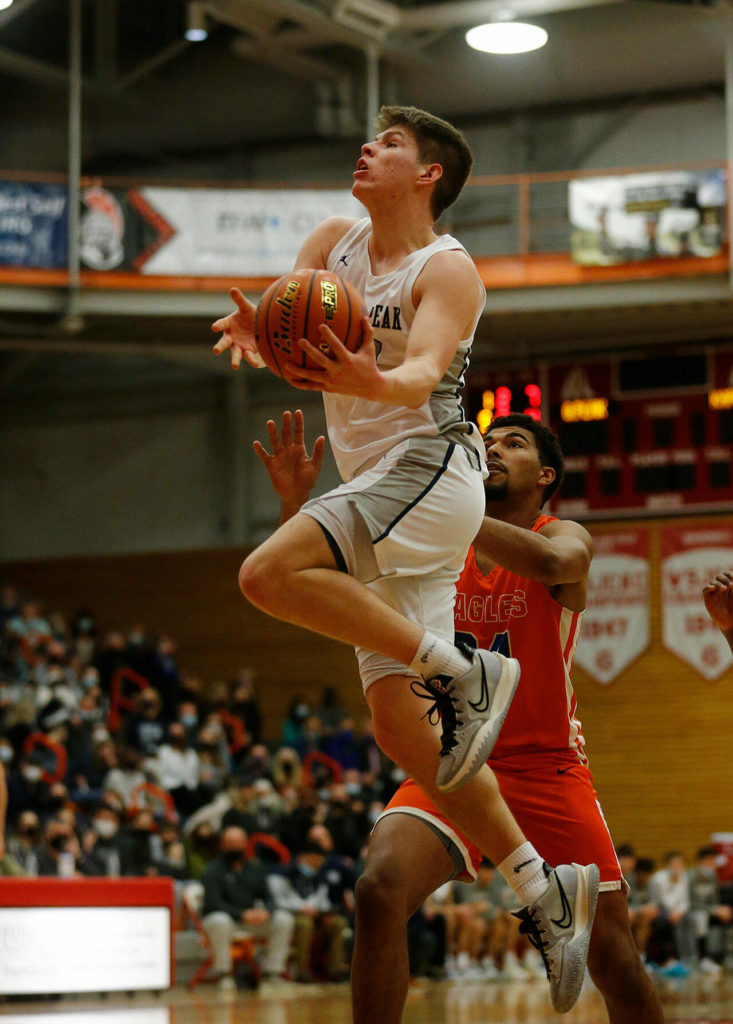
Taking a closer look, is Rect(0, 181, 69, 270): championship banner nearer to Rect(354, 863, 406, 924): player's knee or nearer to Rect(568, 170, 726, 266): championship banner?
Rect(568, 170, 726, 266): championship banner

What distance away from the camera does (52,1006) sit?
11.8 m

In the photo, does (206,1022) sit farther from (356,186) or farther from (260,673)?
(260,673)

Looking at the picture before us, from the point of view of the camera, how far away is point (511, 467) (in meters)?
6.10

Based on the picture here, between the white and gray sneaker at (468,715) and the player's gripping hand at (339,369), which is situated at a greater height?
the player's gripping hand at (339,369)

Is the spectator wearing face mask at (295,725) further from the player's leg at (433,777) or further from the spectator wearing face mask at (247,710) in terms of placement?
the player's leg at (433,777)

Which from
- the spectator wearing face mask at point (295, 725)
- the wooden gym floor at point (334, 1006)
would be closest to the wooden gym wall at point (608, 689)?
the spectator wearing face mask at point (295, 725)

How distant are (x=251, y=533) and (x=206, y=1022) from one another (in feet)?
44.8

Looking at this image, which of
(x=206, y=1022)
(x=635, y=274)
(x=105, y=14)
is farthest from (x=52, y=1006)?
(x=105, y=14)

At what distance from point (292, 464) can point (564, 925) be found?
1.77 meters

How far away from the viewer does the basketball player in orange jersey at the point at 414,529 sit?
14.9ft

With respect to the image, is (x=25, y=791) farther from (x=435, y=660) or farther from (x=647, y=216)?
(x=435, y=660)

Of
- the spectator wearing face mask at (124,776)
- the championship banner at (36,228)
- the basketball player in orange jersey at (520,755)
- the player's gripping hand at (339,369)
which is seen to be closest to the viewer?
the player's gripping hand at (339,369)

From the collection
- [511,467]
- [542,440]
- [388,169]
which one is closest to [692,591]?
[542,440]

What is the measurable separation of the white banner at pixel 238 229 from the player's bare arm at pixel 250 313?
1360cm
